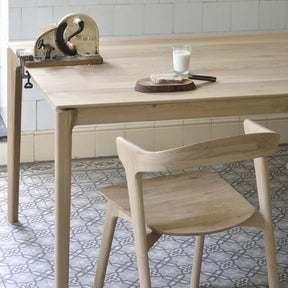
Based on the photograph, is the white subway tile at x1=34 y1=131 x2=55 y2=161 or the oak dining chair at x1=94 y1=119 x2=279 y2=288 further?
the white subway tile at x1=34 y1=131 x2=55 y2=161

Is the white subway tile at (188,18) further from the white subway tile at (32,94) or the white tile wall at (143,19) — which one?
the white subway tile at (32,94)

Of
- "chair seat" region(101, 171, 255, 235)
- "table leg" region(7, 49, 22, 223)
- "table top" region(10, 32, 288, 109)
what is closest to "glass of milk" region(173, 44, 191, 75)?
"table top" region(10, 32, 288, 109)

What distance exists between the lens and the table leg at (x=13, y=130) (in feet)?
11.0

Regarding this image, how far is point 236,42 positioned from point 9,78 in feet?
3.86

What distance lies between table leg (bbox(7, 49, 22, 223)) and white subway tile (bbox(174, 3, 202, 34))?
1.41 metres

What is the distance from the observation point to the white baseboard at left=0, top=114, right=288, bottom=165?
4359mm

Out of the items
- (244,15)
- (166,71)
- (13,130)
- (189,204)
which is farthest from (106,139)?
(189,204)

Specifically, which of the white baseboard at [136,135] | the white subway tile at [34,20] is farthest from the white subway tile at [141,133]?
the white subway tile at [34,20]

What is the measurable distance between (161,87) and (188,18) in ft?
6.45

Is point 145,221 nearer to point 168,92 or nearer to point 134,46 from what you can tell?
point 168,92

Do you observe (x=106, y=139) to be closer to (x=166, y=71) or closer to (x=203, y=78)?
(x=166, y=71)

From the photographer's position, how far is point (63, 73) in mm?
2904

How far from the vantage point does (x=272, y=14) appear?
4613 mm

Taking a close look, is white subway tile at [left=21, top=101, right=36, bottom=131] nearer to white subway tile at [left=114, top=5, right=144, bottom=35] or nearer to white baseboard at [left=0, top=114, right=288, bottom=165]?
white baseboard at [left=0, top=114, right=288, bottom=165]
